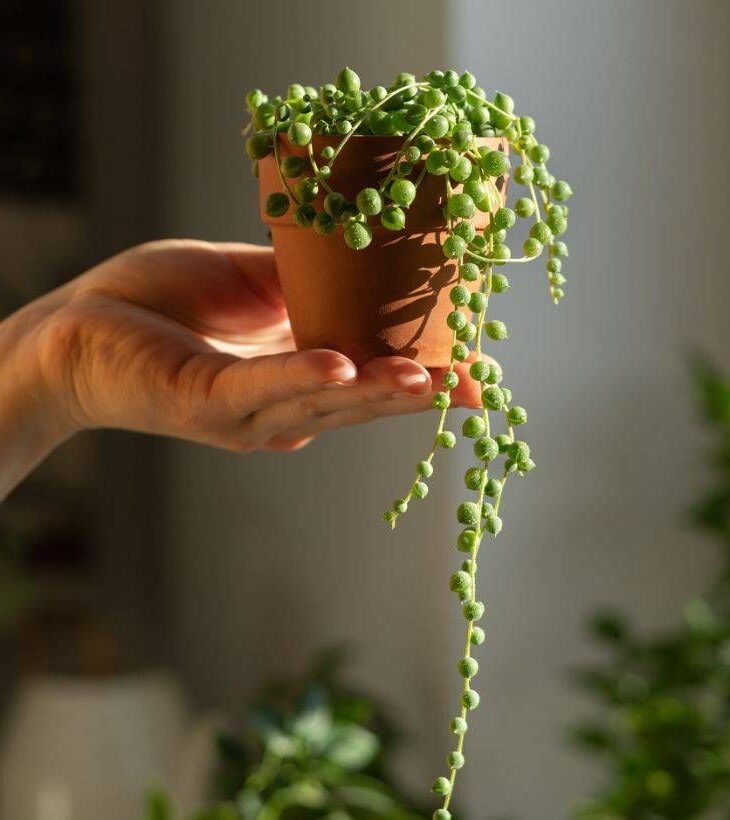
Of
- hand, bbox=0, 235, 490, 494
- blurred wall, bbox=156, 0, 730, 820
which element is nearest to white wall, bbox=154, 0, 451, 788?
blurred wall, bbox=156, 0, 730, 820

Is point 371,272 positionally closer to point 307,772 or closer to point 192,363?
point 192,363

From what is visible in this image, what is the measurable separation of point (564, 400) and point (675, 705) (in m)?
0.48

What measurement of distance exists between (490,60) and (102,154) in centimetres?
106

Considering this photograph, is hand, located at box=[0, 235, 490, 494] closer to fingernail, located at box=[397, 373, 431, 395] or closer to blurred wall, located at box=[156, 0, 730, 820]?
fingernail, located at box=[397, 373, 431, 395]

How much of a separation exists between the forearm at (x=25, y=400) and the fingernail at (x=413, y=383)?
0.39m

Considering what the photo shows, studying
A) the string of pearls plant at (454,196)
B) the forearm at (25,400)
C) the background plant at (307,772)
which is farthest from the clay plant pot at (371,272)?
the background plant at (307,772)

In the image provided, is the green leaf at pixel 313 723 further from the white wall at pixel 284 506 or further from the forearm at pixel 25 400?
the forearm at pixel 25 400

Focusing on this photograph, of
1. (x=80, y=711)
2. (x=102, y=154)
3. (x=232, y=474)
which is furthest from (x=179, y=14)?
(x=80, y=711)

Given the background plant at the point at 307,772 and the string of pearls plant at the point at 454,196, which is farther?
the background plant at the point at 307,772

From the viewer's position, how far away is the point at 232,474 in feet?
7.86

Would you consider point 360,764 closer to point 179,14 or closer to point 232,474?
point 232,474

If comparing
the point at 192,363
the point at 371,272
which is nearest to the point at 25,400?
the point at 192,363

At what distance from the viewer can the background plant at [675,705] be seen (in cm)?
161

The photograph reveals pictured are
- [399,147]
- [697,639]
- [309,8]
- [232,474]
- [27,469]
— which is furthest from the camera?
[232,474]
